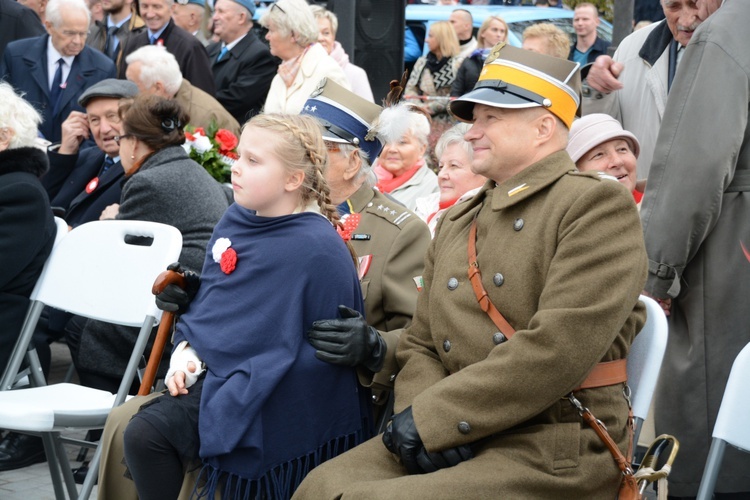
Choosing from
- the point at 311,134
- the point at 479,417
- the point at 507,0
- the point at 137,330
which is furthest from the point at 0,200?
the point at 507,0

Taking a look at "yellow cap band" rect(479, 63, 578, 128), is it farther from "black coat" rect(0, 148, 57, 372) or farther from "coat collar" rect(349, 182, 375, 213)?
"black coat" rect(0, 148, 57, 372)

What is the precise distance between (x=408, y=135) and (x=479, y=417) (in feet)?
10.6

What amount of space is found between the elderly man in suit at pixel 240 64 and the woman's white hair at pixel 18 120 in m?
3.18

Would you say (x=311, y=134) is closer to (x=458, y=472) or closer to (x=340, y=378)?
(x=340, y=378)

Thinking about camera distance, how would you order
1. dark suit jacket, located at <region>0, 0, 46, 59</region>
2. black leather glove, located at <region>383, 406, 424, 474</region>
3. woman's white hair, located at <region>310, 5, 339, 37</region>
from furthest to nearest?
dark suit jacket, located at <region>0, 0, 46, 59</region> < woman's white hair, located at <region>310, 5, 339, 37</region> < black leather glove, located at <region>383, 406, 424, 474</region>

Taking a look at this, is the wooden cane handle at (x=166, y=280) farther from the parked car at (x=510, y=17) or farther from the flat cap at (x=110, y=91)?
A: the parked car at (x=510, y=17)

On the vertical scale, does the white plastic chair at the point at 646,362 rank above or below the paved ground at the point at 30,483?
above

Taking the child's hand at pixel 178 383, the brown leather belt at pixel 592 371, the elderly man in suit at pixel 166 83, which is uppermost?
the brown leather belt at pixel 592 371

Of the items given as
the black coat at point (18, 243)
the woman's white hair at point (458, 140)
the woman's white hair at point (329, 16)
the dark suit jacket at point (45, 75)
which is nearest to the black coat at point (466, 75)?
the woman's white hair at point (329, 16)

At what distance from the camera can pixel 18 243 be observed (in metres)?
4.44

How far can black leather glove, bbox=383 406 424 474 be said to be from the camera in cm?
264

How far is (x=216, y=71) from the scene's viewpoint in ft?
27.9

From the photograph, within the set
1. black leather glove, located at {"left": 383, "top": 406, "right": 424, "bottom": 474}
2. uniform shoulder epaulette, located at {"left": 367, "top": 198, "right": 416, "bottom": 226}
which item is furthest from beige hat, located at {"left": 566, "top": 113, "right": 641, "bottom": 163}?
black leather glove, located at {"left": 383, "top": 406, "right": 424, "bottom": 474}

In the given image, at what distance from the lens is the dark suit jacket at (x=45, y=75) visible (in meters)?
7.35
